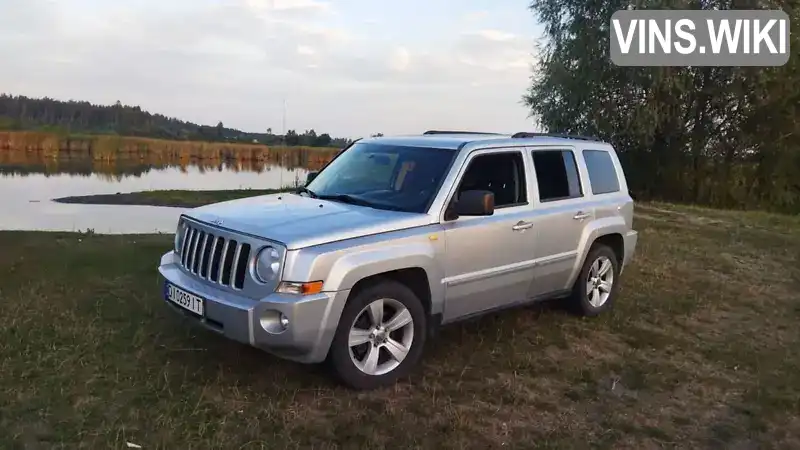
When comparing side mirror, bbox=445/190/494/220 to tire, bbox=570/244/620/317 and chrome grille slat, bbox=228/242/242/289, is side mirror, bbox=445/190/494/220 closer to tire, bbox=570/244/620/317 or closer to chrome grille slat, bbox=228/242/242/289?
chrome grille slat, bbox=228/242/242/289

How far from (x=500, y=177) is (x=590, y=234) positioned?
134 centimetres

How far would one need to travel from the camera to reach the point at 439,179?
519cm

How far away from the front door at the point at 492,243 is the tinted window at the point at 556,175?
197 millimetres

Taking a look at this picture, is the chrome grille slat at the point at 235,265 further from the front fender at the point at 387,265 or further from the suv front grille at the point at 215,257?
the front fender at the point at 387,265

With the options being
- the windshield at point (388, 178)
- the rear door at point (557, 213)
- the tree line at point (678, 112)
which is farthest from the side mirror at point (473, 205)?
the tree line at point (678, 112)

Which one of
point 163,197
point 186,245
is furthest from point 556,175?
point 163,197

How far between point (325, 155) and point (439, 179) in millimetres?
31245

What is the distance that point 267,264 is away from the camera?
421cm

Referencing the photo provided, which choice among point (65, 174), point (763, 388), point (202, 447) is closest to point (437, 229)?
point (202, 447)

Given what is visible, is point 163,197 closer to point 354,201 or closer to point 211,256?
point 354,201

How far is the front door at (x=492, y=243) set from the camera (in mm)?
5082

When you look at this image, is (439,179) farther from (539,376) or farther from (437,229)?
(539,376)

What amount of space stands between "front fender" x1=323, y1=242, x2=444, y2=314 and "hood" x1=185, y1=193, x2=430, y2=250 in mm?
149

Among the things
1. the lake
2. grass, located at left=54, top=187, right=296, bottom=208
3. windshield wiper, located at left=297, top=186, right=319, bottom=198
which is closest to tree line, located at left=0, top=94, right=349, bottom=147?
the lake
